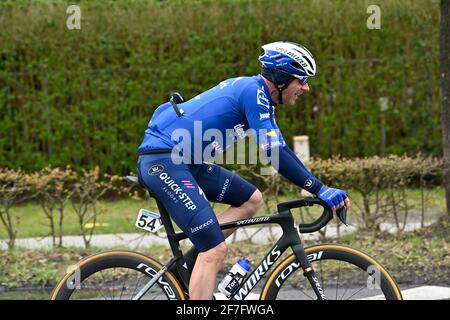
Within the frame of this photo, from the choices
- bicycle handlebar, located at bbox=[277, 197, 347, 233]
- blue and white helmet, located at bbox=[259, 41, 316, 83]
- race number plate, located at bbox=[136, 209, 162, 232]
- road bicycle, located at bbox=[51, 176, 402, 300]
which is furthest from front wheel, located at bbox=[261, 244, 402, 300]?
blue and white helmet, located at bbox=[259, 41, 316, 83]

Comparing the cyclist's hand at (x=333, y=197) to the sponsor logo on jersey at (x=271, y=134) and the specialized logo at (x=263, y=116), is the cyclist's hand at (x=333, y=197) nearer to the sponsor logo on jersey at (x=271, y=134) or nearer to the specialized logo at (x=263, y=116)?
the sponsor logo on jersey at (x=271, y=134)

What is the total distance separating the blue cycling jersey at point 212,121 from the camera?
4.93 metres

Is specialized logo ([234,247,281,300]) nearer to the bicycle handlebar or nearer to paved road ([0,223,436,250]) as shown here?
the bicycle handlebar

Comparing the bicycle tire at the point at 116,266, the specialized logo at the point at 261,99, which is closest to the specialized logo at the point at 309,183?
the specialized logo at the point at 261,99

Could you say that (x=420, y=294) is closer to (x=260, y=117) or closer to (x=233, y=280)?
(x=233, y=280)

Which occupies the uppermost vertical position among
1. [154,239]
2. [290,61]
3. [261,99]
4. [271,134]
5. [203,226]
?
[290,61]

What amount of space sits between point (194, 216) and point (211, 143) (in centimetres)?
46

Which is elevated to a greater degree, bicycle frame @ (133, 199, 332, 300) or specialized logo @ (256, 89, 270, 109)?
specialized logo @ (256, 89, 270, 109)

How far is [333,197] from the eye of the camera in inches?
188

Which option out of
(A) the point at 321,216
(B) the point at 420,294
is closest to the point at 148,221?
(A) the point at 321,216

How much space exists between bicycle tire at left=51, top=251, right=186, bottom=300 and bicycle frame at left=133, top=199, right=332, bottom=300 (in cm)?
5

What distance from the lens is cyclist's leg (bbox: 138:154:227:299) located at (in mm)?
4922

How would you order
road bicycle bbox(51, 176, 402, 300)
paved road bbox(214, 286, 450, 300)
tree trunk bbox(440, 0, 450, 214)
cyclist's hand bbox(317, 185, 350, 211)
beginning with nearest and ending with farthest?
cyclist's hand bbox(317, 185, 350, 211) < road bicycle bbox(51, 176, 402, 300) < paved road bbox(214, 286, 450, 300) < tree trunk bbox(440, 0, 450, 214)
